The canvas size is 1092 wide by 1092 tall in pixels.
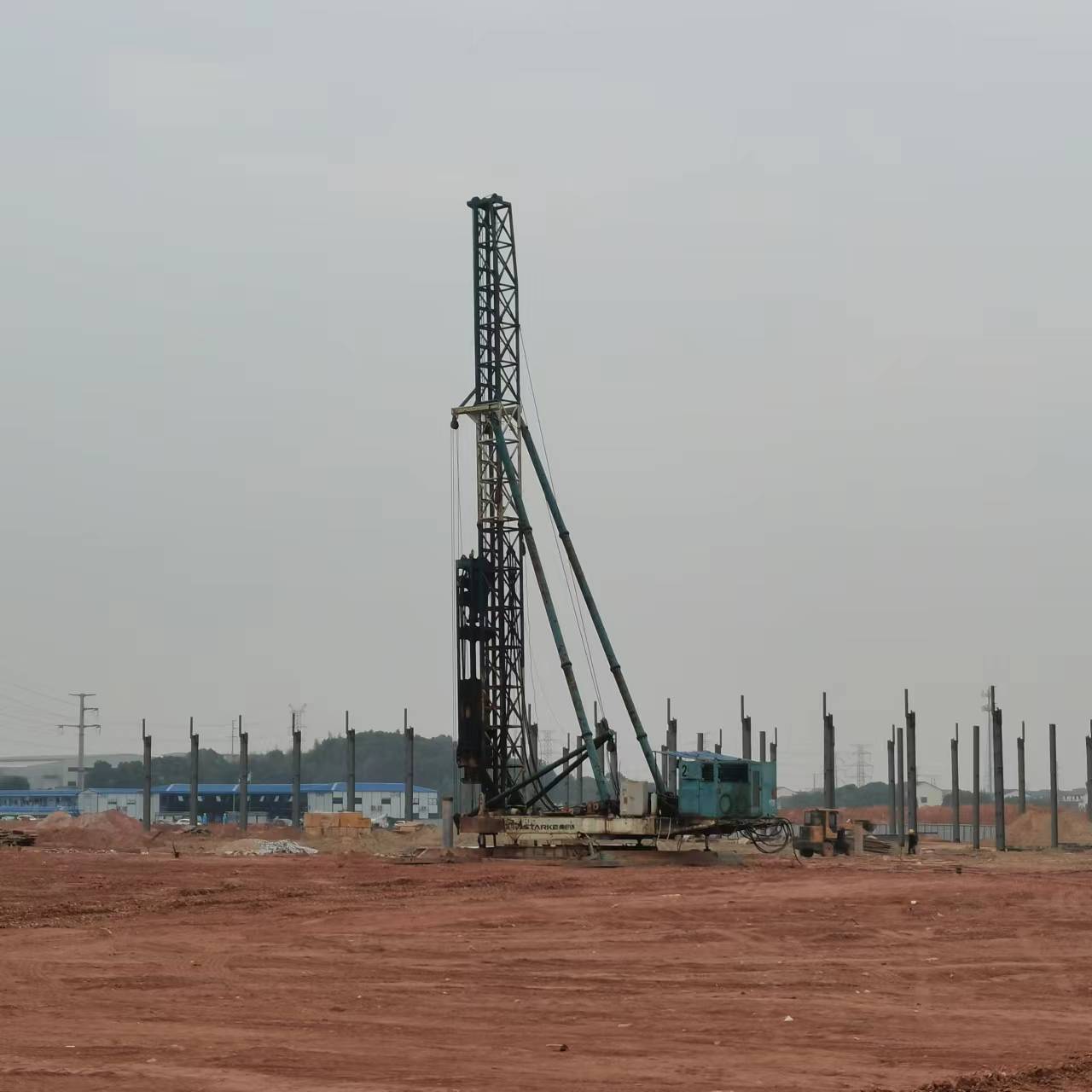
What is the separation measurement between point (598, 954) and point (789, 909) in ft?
24.1

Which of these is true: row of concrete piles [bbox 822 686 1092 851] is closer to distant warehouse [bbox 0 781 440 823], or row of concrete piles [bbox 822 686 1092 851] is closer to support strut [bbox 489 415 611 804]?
support strut [bbox 489 415 611 804]

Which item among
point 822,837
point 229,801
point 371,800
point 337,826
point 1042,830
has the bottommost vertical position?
point 371,800

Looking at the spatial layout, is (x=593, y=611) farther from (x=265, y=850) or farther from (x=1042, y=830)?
(x=1042, y=830)

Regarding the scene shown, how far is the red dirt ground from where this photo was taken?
1305 centimetres

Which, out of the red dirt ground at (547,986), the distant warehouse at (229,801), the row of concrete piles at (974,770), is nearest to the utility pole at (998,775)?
→ the row of concrete piles at (974,770)

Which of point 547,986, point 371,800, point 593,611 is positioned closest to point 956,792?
point 593,611

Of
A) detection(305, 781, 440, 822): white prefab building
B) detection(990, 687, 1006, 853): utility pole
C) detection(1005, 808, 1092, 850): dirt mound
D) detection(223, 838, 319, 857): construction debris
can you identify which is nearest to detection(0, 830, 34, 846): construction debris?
detection(223, 838, 319, 857): construction debris

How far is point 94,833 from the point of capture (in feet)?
223

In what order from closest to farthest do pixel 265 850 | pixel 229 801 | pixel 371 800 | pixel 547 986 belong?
pixel 547 986
pixel 265 850
pixel 229 801
pixel 371 800

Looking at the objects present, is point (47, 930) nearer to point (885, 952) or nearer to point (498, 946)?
point (498, 946)

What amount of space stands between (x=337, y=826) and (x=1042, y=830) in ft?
156

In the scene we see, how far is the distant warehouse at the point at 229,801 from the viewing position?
503ft

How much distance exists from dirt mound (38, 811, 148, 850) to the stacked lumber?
664cm

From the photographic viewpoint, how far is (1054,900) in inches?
1203
